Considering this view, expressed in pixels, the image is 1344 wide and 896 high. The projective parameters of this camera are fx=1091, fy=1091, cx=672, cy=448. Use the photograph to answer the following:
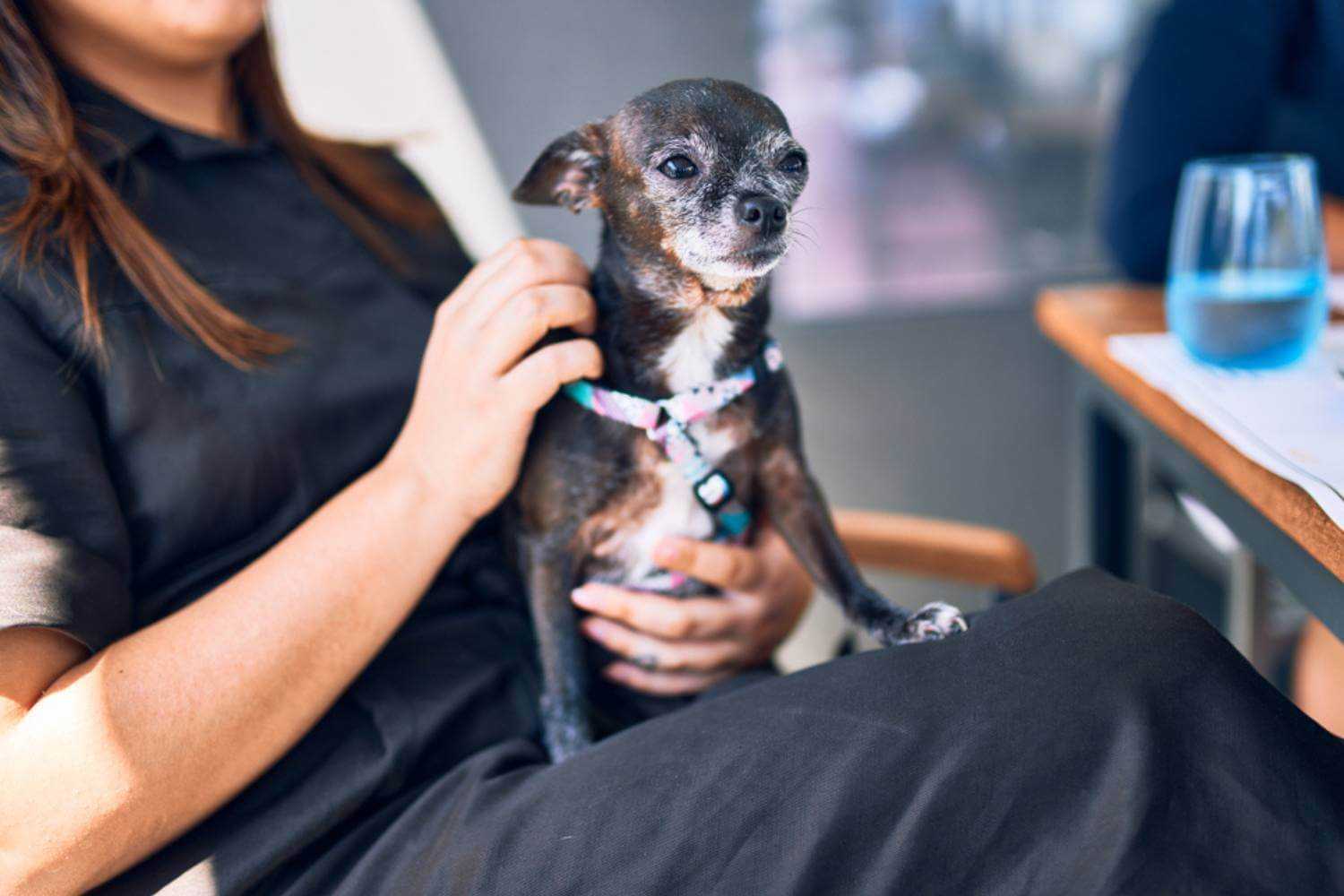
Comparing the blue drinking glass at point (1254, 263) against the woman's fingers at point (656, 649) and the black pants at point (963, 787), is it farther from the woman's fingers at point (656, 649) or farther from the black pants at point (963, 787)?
the woman's fingers at point (656, 649)

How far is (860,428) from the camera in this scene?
2.23m

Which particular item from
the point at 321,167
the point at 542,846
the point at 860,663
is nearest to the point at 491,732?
the point at 542,846

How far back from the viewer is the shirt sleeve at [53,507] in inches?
28.5

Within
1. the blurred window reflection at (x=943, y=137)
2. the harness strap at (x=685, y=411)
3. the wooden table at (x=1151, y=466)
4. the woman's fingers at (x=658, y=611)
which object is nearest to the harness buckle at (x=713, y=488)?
the harness strap at (x=685, y=411)

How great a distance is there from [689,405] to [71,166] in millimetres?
533

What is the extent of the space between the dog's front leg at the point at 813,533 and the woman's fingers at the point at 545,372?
220 millimetres

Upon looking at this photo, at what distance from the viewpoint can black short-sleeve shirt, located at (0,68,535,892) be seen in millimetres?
765

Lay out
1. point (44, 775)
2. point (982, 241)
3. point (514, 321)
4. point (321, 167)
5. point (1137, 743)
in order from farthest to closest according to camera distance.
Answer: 1. point (982, 241)
2. point (321, 167)
3. point (514, 321)
4. point (44, 775)
5. point (1137, 743)

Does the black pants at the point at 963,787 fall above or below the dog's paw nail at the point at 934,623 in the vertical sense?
above

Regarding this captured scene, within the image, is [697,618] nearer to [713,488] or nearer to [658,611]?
[658,611]

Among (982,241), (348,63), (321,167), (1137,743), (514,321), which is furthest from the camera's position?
(982,241)

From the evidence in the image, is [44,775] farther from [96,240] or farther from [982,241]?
[982,241]

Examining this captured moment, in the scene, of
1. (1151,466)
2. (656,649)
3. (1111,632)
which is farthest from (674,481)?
(1151,466)

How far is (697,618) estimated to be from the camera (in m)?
1.02
